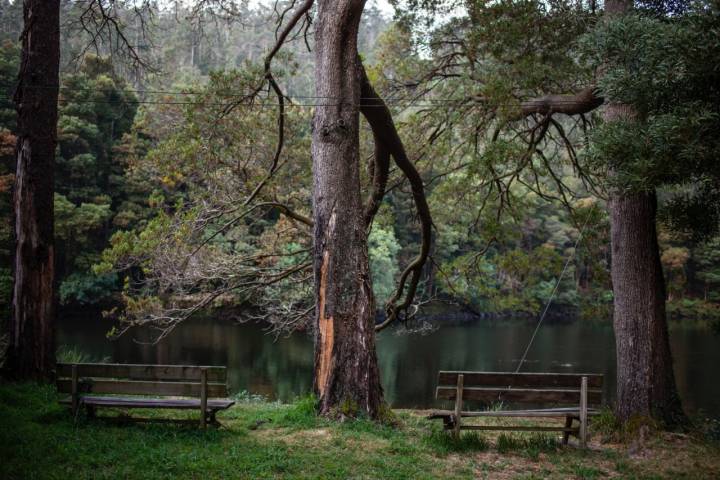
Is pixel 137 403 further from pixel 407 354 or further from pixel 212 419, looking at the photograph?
pixel 407 354

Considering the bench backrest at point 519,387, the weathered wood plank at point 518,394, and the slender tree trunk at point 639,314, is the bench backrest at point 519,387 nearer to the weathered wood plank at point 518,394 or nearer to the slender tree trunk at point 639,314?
the weathered wood plank at point 518,394

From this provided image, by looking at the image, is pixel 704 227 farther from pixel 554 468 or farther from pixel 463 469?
pixel 463 469

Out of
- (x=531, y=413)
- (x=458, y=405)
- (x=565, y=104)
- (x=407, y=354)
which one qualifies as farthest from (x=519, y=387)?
(x=407, y=354)

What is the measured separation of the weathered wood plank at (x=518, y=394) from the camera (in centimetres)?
608

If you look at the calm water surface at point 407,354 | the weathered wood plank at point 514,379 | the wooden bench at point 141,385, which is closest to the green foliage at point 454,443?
the weathered wood plank at point 514,379

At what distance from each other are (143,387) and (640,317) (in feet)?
17.4

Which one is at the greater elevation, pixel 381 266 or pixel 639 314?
pixel 381 266

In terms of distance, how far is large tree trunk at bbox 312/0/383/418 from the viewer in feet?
21.6

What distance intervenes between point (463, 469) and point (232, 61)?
2084 inches

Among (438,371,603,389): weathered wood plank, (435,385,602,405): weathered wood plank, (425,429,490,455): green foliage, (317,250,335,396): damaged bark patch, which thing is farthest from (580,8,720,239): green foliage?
(317,250,335,396): damaged bark patch

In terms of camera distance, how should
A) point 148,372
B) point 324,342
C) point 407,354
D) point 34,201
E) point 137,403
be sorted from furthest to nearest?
point 407,354 < point 34,201 < point 324,342 < point 148,372 < point 137,403

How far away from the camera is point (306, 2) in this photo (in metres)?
8.45

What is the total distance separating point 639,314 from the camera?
7.08m

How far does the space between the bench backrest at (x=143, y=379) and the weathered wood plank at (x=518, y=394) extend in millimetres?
2157
